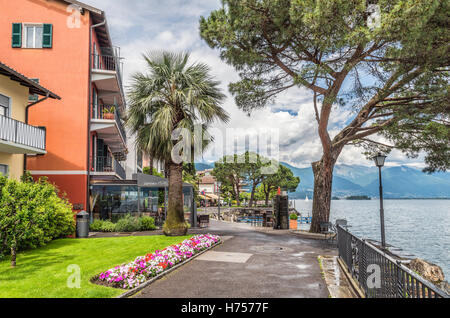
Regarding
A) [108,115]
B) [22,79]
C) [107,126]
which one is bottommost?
[107,126]

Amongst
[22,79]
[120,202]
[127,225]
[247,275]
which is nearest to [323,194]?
[247,275]

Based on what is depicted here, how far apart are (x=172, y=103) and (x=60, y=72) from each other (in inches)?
301

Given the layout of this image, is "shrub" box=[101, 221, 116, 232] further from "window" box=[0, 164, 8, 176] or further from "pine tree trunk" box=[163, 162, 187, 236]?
"window" box=[0, 164, 8, 176]

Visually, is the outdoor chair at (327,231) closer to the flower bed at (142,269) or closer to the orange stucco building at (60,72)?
the flower bed at (142,269)

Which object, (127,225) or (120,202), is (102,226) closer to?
(127,225)

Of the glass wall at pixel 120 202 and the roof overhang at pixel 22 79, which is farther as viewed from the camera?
the glass wall at pixel 120 202

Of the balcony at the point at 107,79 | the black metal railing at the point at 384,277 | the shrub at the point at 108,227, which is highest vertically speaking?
the balcony at the point at 107,79

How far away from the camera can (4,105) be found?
13945 millimetres

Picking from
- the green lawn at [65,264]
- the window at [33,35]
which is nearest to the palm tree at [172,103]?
the green lawn at [65,264]

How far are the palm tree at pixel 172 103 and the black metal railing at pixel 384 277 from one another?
28.1 feet

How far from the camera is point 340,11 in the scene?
457 inches

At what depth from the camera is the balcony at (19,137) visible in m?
12.6

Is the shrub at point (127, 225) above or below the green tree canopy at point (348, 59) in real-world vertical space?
below
